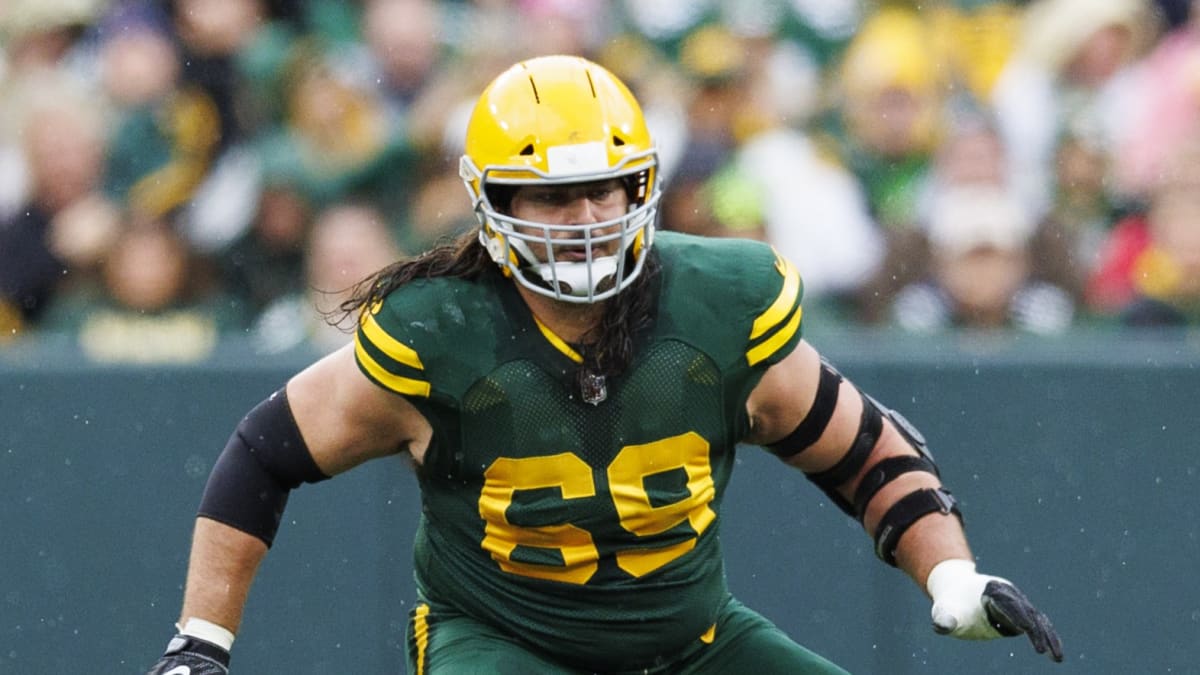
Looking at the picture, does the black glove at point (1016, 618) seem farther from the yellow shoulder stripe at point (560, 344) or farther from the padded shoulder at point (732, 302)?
the yellow shoulder stripe at point (560, 344)

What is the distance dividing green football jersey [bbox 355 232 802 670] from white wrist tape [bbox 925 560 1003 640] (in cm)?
48

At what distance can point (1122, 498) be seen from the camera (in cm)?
565

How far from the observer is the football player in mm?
3830

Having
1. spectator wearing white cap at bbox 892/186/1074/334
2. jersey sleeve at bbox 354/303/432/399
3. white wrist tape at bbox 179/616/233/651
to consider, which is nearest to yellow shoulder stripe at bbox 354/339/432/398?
jersey sleeve at bbox 354/303/432/399

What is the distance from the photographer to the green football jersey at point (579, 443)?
3.84m

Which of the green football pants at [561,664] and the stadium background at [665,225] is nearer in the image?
the green football pants at [561,664]

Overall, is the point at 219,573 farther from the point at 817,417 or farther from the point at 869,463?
the point at 869,463

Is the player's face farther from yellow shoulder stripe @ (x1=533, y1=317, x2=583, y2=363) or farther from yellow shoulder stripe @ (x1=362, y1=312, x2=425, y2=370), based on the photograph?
yellow shoulder stripe @ (x1=362, y1=312, x2=425, y2=370)

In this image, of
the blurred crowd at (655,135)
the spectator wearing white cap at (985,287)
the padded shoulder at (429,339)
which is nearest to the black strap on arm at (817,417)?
the padded shoulder at (429,339)

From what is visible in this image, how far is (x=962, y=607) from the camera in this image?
392 cm

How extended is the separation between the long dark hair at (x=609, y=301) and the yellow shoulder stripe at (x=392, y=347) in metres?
0.11

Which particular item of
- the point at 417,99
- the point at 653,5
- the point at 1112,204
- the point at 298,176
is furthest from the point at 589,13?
the point at 1112,204

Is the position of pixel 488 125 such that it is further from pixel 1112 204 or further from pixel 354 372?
pixel 1112 204

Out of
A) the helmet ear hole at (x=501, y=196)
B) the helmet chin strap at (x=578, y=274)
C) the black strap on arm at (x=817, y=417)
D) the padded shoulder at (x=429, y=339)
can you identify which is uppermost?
the helmet ear hole at (x=501, y=196)
